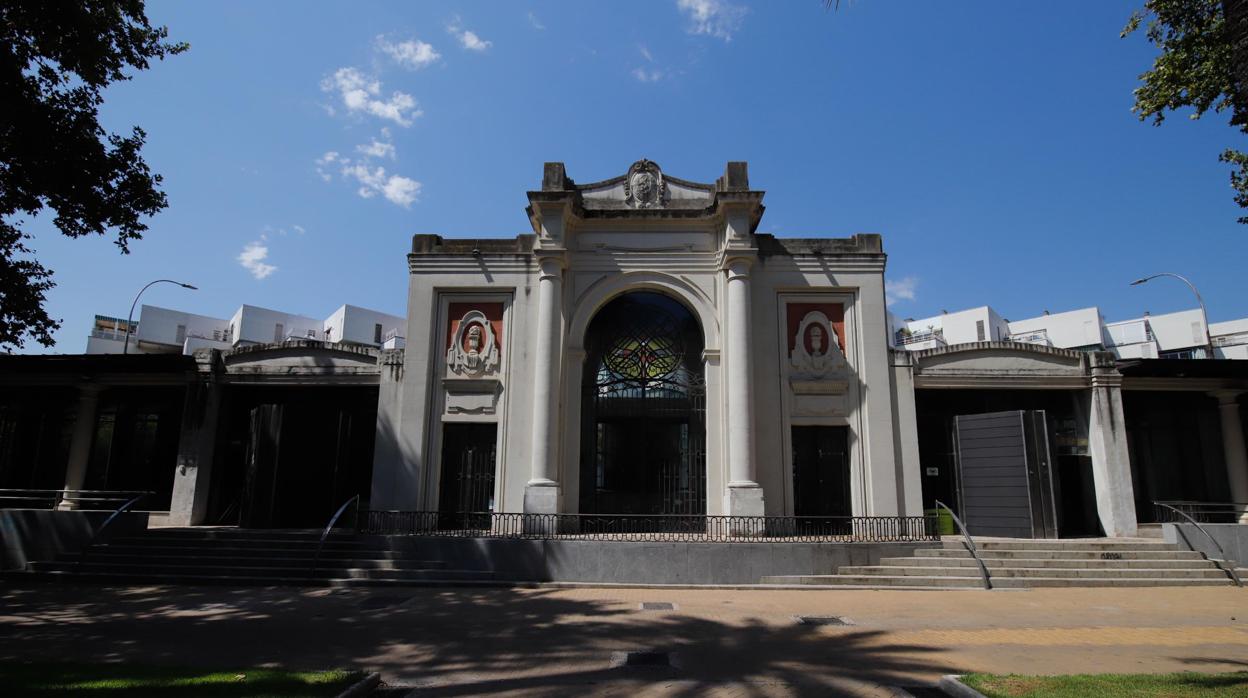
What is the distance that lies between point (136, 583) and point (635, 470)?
417 inches

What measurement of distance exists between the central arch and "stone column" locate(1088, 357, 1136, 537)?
10047 mm

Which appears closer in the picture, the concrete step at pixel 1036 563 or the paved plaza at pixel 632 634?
the paved plaza at pixel 632 634

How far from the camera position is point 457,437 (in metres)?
16.8

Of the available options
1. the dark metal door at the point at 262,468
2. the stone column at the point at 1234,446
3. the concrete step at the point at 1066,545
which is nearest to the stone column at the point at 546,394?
the dark metal door at the point at 262,468

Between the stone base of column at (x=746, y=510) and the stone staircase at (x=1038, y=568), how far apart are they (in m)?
1.75

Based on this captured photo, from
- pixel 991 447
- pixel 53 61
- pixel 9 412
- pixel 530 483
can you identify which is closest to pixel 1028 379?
pixel 991 447

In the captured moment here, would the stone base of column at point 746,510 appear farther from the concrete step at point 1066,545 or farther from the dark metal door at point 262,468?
the dark metal door at point 262,468

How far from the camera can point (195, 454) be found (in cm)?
1767

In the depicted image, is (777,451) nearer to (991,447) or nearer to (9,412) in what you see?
(991,447)

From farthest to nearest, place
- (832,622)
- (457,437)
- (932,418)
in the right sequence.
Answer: (932,418) < (457,437) < (832,622)

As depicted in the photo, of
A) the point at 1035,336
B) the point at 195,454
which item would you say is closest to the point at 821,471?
the point at 195,454

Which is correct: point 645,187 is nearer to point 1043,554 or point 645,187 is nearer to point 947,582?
point 947,582

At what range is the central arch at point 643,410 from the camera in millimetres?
16828

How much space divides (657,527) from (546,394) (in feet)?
13.6
